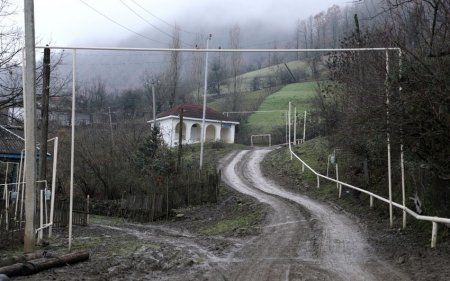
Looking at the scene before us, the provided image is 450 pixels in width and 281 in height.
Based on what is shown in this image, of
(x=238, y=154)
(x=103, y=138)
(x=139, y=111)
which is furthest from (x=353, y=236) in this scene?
(x=139, y=111)

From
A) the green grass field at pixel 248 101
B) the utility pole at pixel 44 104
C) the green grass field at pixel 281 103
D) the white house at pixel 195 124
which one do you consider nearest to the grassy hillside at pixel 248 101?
the green grass field at pixel 248 101

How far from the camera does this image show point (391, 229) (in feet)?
47.1

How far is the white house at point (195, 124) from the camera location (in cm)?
6250

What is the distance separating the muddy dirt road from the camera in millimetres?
9469

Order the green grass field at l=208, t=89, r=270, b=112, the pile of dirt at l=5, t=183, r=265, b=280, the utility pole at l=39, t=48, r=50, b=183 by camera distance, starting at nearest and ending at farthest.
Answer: the pile of dirt at l=5, t=183, r=265, b=280, the utility pole at l=39, t=48, r=50, b=183, the green grass field at l=208, t=89, r=270, b=112

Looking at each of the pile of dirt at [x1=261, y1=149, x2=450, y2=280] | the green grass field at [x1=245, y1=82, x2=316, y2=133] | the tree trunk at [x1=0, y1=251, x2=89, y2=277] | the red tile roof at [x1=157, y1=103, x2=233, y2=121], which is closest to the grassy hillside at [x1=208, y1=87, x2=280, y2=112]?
the green grass field at [x1=245, y1=82, x2=316, y2=133]

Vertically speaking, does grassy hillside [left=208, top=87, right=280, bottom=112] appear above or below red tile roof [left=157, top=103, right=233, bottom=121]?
above

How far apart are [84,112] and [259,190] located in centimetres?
5839

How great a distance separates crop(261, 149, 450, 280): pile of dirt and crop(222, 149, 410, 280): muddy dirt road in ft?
1.02

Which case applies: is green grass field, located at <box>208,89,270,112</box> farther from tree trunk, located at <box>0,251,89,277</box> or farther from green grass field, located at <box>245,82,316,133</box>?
tree trunk, located at <box>0,251,89,277</box>

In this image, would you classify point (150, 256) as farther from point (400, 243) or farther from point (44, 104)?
point (44, 104)

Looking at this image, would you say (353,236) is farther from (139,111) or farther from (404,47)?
(139,111)

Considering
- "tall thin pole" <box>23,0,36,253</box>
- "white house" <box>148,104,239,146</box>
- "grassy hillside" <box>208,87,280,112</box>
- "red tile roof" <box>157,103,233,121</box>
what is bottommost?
"tall thin pole" <box>23,0,36,253</box>

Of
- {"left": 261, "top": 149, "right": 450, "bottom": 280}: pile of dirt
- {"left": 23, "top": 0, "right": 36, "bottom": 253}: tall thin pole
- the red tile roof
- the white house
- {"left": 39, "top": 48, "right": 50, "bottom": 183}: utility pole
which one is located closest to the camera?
{"left": 261, "top": 149, "right": 450, "bottom": 280}: pile of dirt
